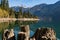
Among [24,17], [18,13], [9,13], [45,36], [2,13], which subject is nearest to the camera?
[45,36]

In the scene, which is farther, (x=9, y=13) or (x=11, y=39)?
(x=9, y=13)

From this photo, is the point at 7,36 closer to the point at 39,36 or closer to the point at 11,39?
→ the point at 11,39

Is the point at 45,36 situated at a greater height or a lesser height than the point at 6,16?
greater

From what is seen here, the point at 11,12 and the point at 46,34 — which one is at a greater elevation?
the point at 46,34

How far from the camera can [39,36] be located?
25.6ft

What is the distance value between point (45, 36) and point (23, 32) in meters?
0.80

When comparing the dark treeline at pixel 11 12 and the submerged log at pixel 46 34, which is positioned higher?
the submerged log at pixel 46 34

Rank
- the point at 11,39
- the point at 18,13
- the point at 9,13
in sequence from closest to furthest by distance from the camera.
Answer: the point at 11,39 < the point at 9,13 < the point at 18,13

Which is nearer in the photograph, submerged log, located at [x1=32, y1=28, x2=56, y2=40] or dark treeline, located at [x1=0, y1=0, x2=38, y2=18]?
submerged log, located at [x1=32, y1=28, x2=56, y2=40]

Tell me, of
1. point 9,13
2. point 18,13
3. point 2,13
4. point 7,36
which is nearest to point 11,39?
point 7,36

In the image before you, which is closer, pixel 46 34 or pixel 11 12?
pixel 46 34

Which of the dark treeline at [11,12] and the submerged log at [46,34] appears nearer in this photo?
the submerged log at [46,34]

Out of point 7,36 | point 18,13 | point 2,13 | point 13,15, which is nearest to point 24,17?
point 18,13

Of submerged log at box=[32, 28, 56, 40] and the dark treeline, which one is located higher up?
submerged log at box=[32, 28, 56, 40]
